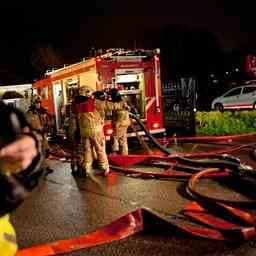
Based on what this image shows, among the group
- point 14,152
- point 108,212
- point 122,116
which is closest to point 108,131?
point 122,116

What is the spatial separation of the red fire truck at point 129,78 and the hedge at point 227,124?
→ 1.69m

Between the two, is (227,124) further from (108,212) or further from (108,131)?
(108,212)

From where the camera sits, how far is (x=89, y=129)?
25.1ft

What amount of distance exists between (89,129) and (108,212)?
2466 millimetres

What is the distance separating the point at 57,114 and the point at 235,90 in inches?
432

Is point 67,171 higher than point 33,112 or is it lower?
lower

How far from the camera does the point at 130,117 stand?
9500 mm

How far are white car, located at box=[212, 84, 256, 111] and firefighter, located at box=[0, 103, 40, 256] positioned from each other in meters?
18.9

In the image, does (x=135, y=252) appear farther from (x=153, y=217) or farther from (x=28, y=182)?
(x=28, y=182)

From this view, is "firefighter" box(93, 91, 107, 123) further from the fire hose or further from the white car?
the white car

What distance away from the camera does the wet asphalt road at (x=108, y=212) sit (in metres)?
4.07

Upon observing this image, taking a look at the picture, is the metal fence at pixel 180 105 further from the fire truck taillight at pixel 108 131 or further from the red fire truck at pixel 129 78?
the fire truck taillight at pixel 108 131

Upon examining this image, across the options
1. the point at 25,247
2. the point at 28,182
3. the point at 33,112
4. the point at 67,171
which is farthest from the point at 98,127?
the point at 28,182

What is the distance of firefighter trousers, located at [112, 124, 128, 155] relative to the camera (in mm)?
9167
